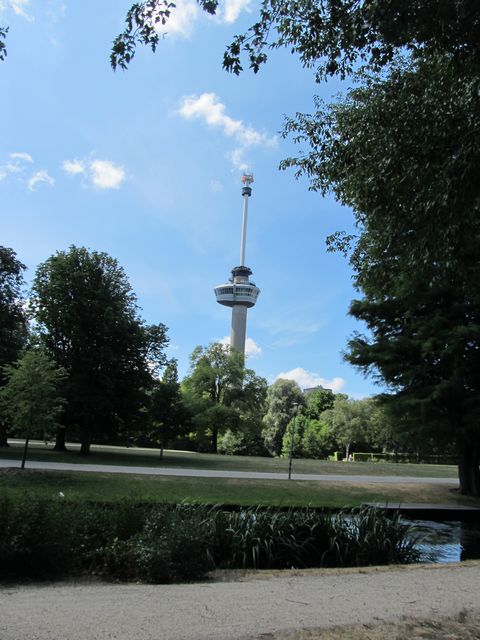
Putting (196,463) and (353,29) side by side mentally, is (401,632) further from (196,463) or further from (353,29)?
(196,463)

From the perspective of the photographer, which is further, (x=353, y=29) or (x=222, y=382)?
(x=222, y=382)

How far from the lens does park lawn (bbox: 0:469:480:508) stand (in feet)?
54.4

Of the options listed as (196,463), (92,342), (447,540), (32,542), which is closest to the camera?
(32,542)

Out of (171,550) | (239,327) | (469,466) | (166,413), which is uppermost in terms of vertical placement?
(239,327)

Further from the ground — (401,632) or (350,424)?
(350,424)

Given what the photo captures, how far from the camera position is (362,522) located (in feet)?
31.9

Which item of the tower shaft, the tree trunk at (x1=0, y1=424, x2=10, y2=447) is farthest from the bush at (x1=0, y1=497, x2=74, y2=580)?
the tower shaft

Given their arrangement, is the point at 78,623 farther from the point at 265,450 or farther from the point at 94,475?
the point at 265,450

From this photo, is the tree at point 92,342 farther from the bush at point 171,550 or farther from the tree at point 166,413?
the bush at point 171,550

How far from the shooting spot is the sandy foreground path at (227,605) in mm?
4504

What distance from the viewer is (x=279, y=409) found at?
3157 inches

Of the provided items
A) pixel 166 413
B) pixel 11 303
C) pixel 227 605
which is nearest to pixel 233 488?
pixel 227 605

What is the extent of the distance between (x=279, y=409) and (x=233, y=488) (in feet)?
203

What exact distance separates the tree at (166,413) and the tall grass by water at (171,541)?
2507cm
